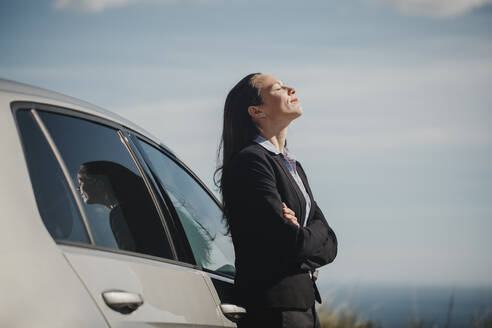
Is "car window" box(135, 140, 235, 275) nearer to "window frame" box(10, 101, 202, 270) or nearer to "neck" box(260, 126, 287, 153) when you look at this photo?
"window frame" box(10, 101, 202, 270)

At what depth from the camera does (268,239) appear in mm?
2928

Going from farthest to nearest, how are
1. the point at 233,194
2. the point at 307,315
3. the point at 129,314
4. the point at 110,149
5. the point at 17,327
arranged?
the point at 233,194 < the point at 307,315 < the point at 110,149 < the point at 129,314 < the point at 17,327

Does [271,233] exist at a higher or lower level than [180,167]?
lower

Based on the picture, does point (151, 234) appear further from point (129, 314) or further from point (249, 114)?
point (249, 114)

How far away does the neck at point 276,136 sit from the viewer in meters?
3.56

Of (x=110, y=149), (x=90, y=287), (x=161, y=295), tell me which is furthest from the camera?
(x=110, y=149)

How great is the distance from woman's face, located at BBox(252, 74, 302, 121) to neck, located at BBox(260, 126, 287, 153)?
0.07 meters

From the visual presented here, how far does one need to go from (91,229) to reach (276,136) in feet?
5.72

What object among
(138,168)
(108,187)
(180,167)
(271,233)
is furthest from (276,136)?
(108,187)

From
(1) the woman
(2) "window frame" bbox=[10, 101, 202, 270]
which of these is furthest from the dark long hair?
(2) "window frame" bbox=[10, 101, 202, 270]

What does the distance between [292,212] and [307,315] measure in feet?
1.65

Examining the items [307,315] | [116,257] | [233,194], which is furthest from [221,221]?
[116,257]

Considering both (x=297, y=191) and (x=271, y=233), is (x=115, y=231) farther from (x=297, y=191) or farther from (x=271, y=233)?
(x=297, y=191)

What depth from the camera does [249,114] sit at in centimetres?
357
